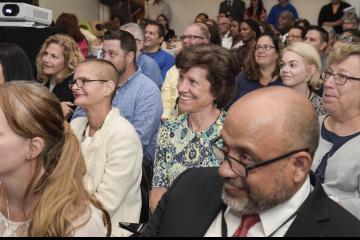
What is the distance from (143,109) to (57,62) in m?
1.02

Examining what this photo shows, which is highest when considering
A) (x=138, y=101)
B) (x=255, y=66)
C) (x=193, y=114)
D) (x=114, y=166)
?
(x=255, y=66)

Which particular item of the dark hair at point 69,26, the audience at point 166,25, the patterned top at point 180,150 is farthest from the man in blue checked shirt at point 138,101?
the audience at point 166,25

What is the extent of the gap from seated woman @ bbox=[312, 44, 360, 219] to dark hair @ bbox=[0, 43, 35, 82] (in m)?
1.90

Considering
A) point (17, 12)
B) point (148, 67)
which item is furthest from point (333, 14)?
point (17, 12)

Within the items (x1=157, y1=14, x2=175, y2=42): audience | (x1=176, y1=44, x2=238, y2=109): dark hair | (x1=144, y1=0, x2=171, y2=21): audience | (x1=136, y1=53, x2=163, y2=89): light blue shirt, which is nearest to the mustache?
(x1=176, y1=44, x2=238, y2=109): dark hair

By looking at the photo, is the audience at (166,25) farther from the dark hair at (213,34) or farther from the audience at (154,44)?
the dark hair at (213,34)

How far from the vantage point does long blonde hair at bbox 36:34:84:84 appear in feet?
13.1

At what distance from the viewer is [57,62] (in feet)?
13.0

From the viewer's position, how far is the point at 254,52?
13.9 ft

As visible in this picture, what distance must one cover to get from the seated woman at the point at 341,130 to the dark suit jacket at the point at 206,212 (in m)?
0.74

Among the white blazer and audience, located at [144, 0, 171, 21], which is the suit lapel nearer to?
the white blazer

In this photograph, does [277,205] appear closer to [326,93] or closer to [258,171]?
[258,171]

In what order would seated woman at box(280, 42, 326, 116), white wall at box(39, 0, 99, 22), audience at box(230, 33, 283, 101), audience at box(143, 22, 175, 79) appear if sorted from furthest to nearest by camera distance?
white wall at box(39, 0, 99, 22) < audience at box(143, 22, 175, 79) < audience at box(230, 33, 283, 101) < seated woman at box(280, 42, 326, 116)

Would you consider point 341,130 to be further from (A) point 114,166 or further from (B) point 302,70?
(B) point 302,70
